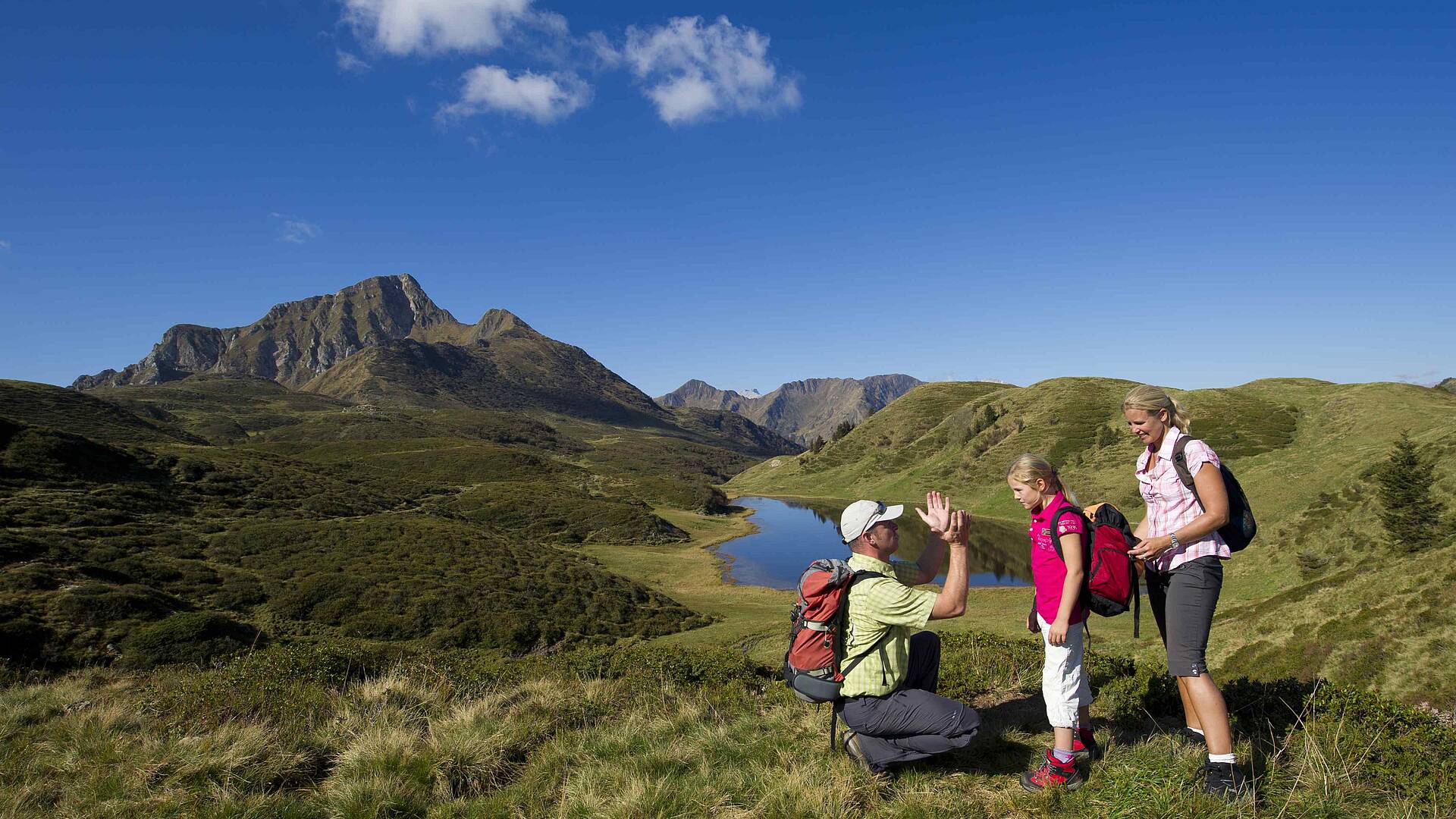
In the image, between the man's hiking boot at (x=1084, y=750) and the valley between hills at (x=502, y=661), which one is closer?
the valley between hills at (x=502, y=661)

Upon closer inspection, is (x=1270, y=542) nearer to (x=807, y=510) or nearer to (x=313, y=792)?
(x=313, y=792)

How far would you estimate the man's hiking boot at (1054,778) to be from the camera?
205 inches

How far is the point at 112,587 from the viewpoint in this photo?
23141mm

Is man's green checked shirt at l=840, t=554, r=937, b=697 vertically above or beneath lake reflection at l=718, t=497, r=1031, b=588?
above

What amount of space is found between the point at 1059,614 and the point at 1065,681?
772 millimetres

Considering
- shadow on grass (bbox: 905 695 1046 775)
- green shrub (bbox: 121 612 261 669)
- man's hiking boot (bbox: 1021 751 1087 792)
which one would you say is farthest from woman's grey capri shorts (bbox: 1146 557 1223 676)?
green shrub (bbox: 121 612 261 669)

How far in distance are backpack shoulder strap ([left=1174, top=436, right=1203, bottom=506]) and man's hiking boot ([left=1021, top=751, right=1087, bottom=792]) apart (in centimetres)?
270

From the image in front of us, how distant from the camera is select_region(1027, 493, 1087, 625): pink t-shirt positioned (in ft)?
17.7

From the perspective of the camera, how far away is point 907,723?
543cm

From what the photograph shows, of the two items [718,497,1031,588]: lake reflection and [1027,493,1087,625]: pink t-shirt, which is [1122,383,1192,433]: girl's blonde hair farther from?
[718,497,1031,588]: lake reflection

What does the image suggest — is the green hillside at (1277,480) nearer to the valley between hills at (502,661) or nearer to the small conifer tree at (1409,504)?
the valley between hills at (502,661)

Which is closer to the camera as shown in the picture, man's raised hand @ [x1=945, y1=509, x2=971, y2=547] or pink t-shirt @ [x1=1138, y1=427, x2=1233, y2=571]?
man's raised hand @ [x1=945, y1=509, x2=971, y2=547]

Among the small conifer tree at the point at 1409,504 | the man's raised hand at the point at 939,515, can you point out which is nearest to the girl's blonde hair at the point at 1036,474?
the man's raised hand at the point at 939,515

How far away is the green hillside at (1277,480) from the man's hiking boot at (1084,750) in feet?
46.9
